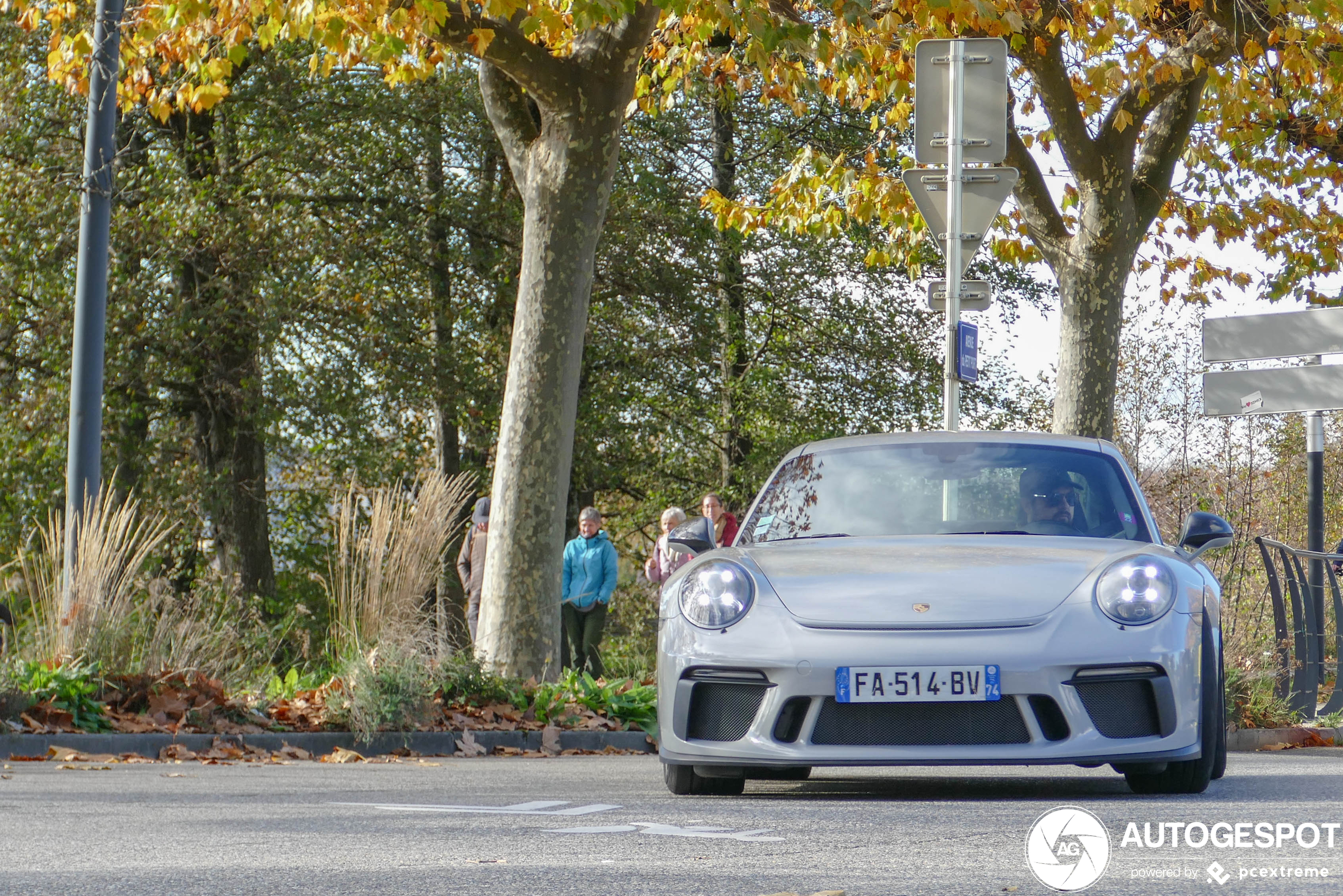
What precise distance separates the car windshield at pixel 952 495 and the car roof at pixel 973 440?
3cm

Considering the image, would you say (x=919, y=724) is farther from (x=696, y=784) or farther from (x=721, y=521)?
(x=721, y=521)

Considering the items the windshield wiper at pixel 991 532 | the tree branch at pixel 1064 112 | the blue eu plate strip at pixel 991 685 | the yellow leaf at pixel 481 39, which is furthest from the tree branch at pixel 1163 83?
the blue eu plate strip at pixel 991 685

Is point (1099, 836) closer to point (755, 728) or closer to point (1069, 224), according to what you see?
point (755, 728)

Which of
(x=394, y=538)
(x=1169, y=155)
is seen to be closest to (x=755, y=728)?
(x=394, y=538)

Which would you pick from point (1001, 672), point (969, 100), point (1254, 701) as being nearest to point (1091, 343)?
point (1254, 701)

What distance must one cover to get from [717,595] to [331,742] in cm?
453

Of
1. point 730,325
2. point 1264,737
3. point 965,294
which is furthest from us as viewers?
point 730,325

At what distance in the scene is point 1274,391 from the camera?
44.1 ft

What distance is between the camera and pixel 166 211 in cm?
1955

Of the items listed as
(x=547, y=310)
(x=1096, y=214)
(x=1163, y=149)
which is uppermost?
(x=1163, y=149)

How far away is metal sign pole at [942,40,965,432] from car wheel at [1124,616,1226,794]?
4348 mm

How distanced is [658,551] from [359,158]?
815cm

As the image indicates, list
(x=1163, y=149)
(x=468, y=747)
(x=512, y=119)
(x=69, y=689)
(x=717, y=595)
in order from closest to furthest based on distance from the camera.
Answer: (x=717, y=595), (x=69, y=689), (x=468, y=747), (x=512, y=119), (x=1163, y=149)

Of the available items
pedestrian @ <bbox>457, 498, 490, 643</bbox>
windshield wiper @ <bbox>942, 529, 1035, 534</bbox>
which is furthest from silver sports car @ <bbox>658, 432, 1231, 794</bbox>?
pedestrian @ <bbox>457, 498, 490, 643</bbox>
